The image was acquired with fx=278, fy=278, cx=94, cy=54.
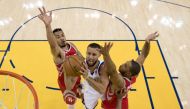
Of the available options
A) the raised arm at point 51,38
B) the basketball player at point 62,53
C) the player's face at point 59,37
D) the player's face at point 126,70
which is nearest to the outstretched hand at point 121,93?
the player's face at point 126,70

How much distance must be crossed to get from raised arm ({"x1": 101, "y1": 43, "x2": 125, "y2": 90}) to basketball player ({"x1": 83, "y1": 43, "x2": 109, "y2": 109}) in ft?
0.55

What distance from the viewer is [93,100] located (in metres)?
3.12

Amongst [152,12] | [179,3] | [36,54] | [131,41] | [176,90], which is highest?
[179,3]

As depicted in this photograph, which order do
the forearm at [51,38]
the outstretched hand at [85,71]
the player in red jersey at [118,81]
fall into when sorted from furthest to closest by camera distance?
the forearm at [51,38] → the outstretched hand at [85,71] → the player in red jersey at [118,81]

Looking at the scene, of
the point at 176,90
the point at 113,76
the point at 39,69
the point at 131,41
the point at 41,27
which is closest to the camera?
the point at 113,76

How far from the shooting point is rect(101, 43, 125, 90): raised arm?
2.53 meters

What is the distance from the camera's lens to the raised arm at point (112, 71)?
253 cm

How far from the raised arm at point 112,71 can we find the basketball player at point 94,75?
17 cm

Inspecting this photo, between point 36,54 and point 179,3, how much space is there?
4.19 meters

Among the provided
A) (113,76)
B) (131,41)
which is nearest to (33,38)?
(131,41)

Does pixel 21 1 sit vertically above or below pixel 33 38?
above

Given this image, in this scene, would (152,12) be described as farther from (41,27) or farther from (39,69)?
(39,69)

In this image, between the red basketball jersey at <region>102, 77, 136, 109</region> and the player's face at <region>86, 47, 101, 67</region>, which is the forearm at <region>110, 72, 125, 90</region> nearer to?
the red basketball jersey at <region>102, 77, 136, 109</region>

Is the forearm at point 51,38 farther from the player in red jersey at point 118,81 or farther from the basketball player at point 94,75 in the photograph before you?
the player in red jersey at point 118,81
